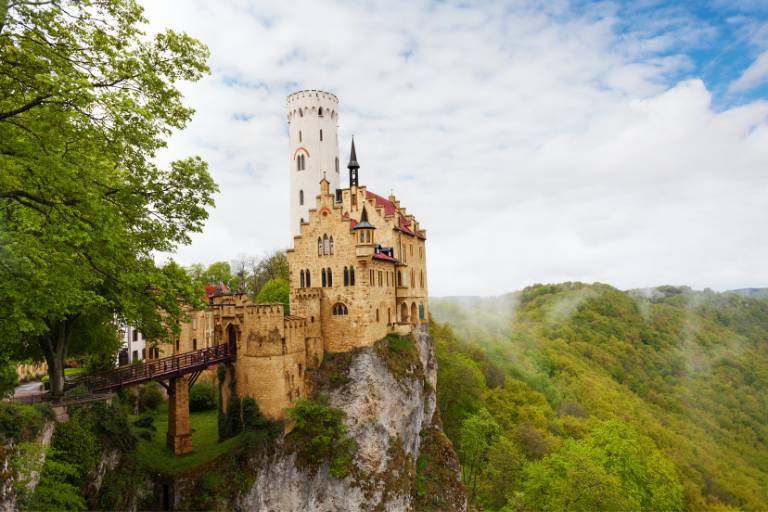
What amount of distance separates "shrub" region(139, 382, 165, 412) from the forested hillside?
2930 cm

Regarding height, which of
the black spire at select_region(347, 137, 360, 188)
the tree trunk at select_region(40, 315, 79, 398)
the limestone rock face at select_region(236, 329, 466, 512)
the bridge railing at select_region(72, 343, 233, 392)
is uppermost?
the black spire at select_region(347, 137, 360, 188)

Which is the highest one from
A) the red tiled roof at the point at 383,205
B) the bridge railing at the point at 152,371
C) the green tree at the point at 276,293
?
the red tiled roof at the point at 383,205

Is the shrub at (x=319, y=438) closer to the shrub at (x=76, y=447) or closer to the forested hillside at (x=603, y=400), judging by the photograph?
Result: the shrub at (x=76, y=447)

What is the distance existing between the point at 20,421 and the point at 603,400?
90333 millimetres

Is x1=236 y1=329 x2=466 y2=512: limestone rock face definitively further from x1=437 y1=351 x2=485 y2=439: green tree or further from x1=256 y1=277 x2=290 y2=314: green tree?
x1=256 y1=277 x2=290 y2=314: green tree

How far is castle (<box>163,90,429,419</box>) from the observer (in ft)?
109

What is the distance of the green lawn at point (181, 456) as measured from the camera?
2795 centimetres

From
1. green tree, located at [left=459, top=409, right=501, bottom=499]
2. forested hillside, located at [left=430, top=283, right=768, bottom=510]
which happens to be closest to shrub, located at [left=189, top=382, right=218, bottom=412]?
green tree, located at [left=459, top=409, right=501, bottom=499]

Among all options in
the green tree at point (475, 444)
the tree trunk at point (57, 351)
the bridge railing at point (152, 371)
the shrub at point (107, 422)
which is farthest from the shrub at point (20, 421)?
the green tree at point (475, 444)

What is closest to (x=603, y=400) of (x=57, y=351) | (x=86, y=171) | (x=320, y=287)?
(x=320, y=287)

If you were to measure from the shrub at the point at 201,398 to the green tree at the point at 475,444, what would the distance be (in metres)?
24.7

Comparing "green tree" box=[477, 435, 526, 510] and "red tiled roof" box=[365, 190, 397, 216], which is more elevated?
"red tiled roof" box=[365, 190, 397, 216]

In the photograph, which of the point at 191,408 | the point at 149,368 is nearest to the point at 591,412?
the point at 191,408

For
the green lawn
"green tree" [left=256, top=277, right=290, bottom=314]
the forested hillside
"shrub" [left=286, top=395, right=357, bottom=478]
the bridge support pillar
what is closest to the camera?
the green lawn
